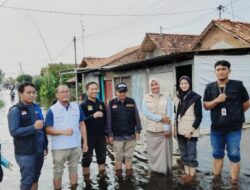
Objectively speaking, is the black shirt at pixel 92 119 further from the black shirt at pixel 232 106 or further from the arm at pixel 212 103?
the black shirt at pixel 232 106

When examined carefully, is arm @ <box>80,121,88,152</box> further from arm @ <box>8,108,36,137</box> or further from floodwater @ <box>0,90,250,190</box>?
arm @ <box>8,108,36,137</box>

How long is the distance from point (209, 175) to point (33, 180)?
3211 mm

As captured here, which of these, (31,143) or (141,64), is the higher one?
(141,64)

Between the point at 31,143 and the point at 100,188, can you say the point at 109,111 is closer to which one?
the point at 100,188

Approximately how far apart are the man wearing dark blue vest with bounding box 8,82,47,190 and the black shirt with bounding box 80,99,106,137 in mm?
1448

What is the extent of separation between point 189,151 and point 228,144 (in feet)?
2.17

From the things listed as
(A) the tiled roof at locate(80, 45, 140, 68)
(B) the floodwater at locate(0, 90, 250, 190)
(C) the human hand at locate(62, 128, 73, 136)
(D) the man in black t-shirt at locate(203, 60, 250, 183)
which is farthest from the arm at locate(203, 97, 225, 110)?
(A) the tiled roof at locate(80, 45, 140, 68)

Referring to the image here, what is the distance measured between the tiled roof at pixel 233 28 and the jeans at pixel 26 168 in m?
12.5

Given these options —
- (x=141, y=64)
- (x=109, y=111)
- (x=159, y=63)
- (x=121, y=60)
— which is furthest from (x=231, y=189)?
(x=121, y=60)

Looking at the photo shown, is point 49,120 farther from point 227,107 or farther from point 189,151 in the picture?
point 227,107

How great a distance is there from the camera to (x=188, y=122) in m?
5.70

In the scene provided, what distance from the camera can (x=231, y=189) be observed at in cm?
532

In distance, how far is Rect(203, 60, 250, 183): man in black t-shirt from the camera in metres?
5.29

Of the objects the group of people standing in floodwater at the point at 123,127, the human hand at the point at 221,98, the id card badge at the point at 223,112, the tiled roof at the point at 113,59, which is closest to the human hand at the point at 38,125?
the group of people standing in floodwater at the point at 123,127
